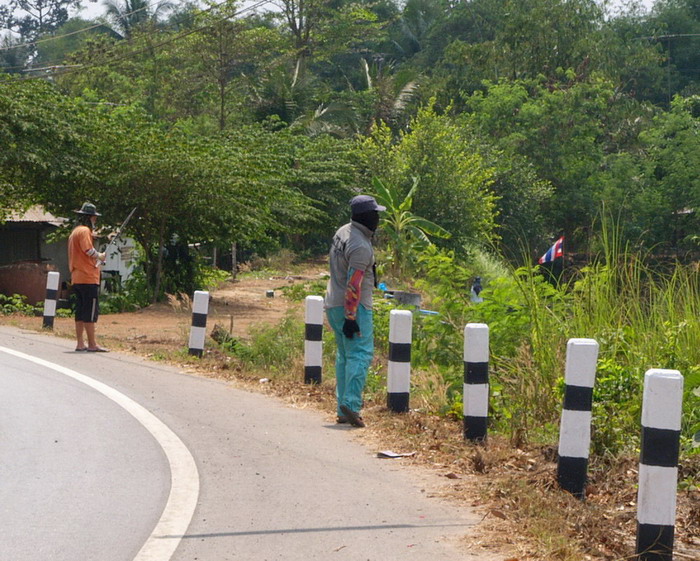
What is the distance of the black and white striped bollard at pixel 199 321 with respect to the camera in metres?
12.9

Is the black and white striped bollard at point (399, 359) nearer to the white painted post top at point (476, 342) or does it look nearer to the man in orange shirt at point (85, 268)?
the white painted post top at point (476, 342)

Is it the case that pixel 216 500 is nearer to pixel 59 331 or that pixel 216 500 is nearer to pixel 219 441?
pixel 219 441

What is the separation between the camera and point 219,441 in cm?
796

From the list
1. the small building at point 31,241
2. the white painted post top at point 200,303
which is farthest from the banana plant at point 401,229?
the white painted post top at point 200,303

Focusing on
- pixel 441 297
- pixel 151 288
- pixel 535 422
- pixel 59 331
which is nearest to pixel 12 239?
pixel 151 288

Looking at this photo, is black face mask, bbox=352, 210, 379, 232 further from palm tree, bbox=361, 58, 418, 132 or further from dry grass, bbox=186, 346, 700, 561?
palm tree, bbox=361, 58, 418, 132

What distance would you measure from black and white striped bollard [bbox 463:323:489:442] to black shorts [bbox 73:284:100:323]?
6.96 meters

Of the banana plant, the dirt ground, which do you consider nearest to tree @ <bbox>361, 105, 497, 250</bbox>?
the banana plant

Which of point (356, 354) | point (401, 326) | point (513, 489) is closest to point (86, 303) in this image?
point (356, 354)

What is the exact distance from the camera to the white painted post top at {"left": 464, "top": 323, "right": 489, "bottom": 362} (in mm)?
7656

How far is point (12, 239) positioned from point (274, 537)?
29972 mm

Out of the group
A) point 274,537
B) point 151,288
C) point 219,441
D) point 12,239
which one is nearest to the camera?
point 274,537

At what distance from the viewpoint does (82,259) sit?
1336cm

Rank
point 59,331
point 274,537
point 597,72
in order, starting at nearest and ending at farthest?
1. point 274,537
2. point 59,331
3. point 597,72
